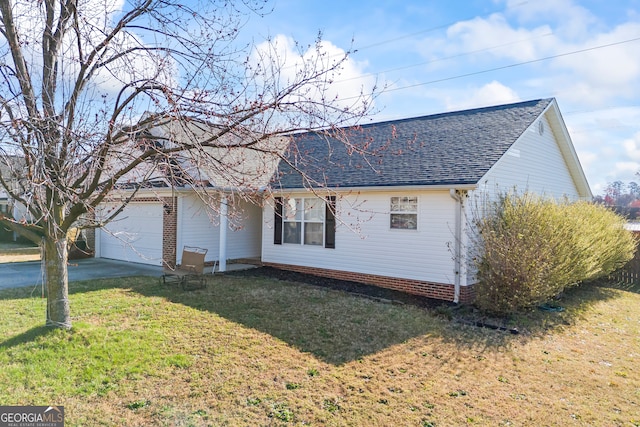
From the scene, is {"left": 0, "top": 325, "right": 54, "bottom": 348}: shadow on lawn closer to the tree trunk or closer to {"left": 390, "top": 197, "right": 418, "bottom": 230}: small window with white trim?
the tree trunk

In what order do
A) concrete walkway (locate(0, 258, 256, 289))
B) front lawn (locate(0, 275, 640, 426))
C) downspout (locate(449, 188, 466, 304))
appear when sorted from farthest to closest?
concrete walkway (locate(0, 258, 256, 289)) → downspout (locate(449, 188, 466, 304)) → front lawn (locate(0, 275, 640, 426))

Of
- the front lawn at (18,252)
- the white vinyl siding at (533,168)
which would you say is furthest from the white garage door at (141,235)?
the white vinyl siding at (533,168)

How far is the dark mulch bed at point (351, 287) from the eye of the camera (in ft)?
32.0

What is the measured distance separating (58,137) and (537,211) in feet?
Result: 29.3

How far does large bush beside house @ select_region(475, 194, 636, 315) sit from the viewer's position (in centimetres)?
840

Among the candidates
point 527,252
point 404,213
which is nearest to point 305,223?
point 404,213

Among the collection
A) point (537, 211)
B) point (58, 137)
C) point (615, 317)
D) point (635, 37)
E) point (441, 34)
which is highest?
point (441, 34)

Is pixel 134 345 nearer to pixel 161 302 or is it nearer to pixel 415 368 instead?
pixel 161 302

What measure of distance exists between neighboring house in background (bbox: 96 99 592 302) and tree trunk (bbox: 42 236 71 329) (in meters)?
2.12

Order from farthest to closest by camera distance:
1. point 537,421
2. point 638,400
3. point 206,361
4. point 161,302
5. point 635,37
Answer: point 635,37 < point 161,302 < point 206,361 < point 638,400 < point 537,421

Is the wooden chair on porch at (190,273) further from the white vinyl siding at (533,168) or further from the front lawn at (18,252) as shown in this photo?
the white vinyl siding at (533,168)

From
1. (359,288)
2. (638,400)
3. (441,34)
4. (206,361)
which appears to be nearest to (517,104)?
(441,34)

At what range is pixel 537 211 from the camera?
30.2 ft

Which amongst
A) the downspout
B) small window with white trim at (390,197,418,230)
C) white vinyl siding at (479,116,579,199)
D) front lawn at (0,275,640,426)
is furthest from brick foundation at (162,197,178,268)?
white vinyl siding at (479,116,579,199)
